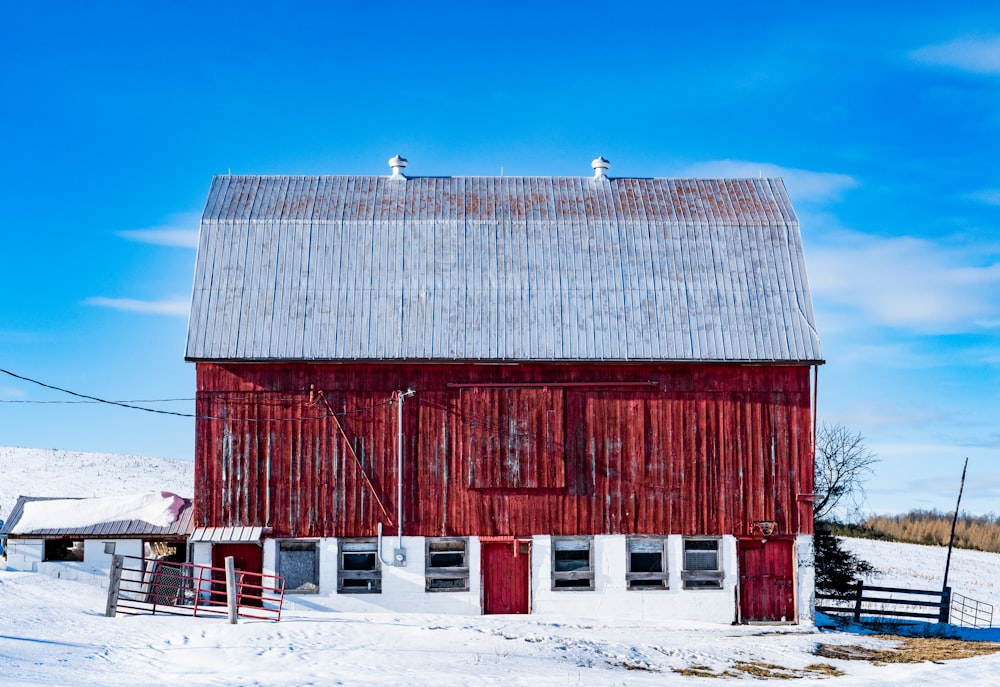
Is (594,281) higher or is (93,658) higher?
(594,281)

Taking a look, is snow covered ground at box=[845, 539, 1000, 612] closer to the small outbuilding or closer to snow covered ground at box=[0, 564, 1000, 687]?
snow covered ground at box=[0, 564, 1000, 687]

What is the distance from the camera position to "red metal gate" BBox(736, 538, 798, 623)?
25.5m

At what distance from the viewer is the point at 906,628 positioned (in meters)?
29.5

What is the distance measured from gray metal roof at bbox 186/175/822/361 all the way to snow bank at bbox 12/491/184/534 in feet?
13.0

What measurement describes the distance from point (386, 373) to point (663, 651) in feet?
29.4

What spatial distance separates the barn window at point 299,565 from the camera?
24859 mm

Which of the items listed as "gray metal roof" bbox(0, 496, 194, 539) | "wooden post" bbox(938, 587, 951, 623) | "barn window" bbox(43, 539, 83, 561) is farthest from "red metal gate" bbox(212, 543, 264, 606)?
"wooden post" bbox(938, 587, 951, 623)

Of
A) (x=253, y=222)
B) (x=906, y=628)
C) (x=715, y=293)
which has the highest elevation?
(x=253, y=222)

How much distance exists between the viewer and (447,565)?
82.7ft

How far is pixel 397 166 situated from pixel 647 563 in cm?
1198

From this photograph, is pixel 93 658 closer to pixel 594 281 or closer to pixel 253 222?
pixel 253 222

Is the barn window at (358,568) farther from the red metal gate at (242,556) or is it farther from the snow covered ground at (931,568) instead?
the snow covered ground at (931,568)

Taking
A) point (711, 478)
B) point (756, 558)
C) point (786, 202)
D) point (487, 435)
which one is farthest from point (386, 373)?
point (786, 202)

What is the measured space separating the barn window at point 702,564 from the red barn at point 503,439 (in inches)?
1.8
